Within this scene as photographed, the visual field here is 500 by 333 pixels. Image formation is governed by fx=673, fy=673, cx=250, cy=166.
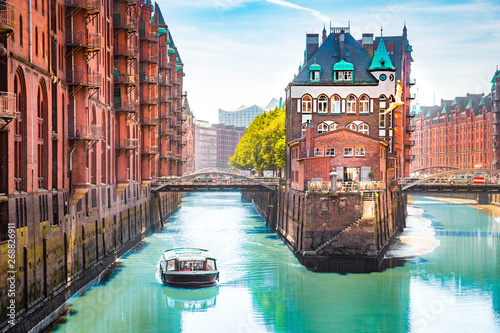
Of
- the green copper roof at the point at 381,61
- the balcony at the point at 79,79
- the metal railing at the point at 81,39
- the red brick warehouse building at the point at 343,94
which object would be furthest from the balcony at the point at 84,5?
the green copper roof at the point at 381,61

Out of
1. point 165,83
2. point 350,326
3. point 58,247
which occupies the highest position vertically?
point 165,83

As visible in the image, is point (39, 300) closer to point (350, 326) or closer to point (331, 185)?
point (350, 326)

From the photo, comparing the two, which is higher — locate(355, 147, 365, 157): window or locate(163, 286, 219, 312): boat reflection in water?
locate(355, 147, 365, 157): window

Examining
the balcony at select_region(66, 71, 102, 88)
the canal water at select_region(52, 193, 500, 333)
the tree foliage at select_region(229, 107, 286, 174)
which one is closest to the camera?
the canal water at select_region(52, 193, 500, 333)

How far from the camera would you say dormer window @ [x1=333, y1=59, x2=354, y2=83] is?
7806 centimetres

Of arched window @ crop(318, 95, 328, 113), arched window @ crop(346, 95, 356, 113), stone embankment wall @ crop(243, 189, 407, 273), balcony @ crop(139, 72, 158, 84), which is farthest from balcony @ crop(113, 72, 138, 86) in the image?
arched window @ crop(346, 95, 356, 113)

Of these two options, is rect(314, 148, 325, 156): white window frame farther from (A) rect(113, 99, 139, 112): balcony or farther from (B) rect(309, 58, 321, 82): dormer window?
(A) rect(113, 99, 139, 112): balcony

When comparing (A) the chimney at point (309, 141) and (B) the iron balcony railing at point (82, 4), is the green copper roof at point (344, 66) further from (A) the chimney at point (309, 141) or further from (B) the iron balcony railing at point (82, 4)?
(B) the iron balcony railing at point (82, 4)

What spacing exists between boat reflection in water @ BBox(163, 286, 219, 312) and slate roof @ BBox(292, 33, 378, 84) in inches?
1481

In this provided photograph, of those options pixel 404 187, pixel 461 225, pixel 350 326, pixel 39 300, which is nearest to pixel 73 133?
pixel 39 300

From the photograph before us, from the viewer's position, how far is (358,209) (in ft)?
180

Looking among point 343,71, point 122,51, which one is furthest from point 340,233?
point 343,71

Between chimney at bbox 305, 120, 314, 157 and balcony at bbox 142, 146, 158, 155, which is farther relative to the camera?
balcony at bbox 142, 146, 158, 155

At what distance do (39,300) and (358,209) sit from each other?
2794cm
